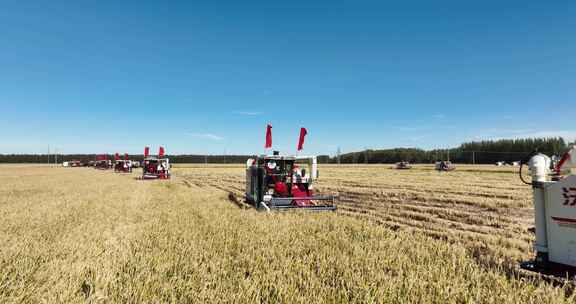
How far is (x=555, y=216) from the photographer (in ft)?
13.4

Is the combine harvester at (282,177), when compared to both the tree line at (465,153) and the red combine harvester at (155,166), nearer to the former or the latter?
the red combine harvester at (155,166)

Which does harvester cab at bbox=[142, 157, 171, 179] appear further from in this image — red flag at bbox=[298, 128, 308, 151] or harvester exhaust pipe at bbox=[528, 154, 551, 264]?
harvester exhaust pipe at bbox=[528, 154, 551, 264]

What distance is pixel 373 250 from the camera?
5105 mm

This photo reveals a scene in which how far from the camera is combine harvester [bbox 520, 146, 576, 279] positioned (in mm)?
3916

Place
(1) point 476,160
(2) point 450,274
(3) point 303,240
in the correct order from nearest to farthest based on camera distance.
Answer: (2) point 450,274 → (3) point 303,240 → (1) point 476,160

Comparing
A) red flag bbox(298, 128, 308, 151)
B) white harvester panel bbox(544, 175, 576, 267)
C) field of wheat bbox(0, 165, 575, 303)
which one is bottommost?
field of wheat bbox(0, 165, 575, 303)

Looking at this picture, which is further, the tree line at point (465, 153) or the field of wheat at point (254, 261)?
the tree line at point (465, 153)

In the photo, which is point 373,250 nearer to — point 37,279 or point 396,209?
point 37,279

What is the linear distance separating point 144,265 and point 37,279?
103 cm

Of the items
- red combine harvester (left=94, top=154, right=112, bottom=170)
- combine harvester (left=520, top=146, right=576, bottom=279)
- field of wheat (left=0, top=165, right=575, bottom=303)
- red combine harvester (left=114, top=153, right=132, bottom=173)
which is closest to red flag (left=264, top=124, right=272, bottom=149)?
field of wheat (left=0, top=165, right=575, bottom=303)

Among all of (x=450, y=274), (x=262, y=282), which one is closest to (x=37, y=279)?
(x=262, y=282)

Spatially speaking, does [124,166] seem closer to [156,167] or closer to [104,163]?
[104,163]

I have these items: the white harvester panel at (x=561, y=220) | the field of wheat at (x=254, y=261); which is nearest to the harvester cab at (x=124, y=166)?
the field of wheat at (x=254, y=261)

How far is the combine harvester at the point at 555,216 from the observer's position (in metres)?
3.92
